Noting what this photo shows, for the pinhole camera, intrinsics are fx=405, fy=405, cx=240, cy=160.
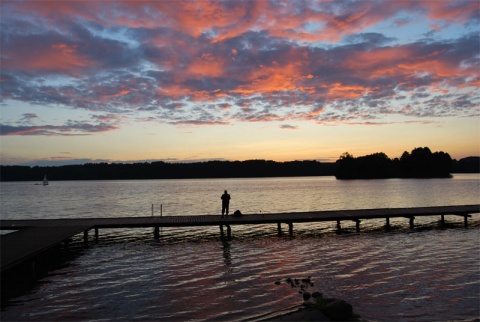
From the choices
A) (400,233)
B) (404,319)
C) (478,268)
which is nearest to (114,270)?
(404,319)

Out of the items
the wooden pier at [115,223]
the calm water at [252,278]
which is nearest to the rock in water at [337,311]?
the calm water at [252,278]

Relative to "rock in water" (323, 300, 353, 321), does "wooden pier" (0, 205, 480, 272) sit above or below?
above

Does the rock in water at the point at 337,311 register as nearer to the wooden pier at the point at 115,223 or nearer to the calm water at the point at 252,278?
the calm water at the point at 252,278

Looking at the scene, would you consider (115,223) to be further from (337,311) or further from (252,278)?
(337,311)

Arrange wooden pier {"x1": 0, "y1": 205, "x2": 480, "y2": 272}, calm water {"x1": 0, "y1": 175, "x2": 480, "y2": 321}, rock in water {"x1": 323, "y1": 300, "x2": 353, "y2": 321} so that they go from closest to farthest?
rock in water {"x1": 323, "y1": 300, "x2": 353, "y2": 321} → calm water {"x1": 0, "y1": 175, "x2": 480, "y2": 321} → wooden pier {"x1": 0, "y1": 205, "x2": 480, "y2": 272}

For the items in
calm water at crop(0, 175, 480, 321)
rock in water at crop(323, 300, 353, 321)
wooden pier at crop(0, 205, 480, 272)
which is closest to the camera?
rock in water at crop(323, 300, 353, 321)

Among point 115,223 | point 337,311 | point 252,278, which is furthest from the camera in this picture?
point 115,223

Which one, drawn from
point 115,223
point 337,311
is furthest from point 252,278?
point 115,223

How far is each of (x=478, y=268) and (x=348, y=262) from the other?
531 cm

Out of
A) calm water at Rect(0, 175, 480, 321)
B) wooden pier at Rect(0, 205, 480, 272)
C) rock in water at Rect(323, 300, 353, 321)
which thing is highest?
wooden pier at Rect(0, 205, 480, 272)

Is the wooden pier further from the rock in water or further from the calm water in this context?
the rock in water

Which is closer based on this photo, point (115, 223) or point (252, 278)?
point (252, 278)

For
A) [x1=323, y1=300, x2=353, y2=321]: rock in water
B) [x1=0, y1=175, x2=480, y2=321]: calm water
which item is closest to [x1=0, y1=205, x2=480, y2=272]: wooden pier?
[x1=0, y1=175, x2=480, y2=321]: calm water

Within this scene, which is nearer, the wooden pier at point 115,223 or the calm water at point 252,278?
the calm water at point 252,278
